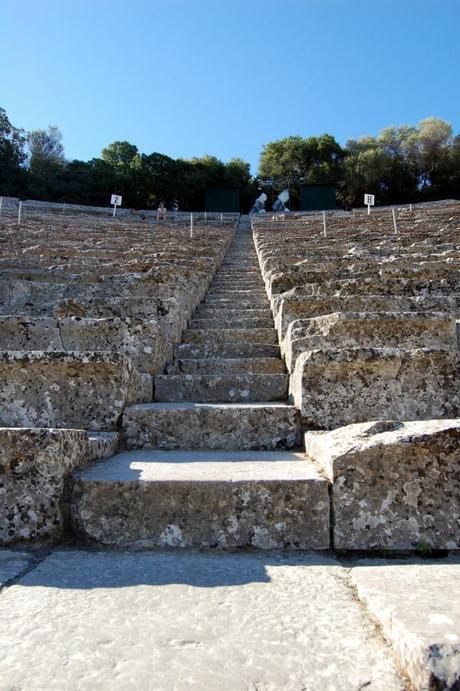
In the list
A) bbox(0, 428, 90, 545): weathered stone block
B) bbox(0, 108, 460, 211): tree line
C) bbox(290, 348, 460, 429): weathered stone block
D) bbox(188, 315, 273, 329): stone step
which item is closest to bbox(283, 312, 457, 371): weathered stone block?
bbox(290, 348, 460, 429): weathered stone block

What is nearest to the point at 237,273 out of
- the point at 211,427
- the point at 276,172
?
the point at 211,427

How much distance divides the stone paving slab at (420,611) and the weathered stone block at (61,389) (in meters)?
1.37

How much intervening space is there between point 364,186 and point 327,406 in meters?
42.5

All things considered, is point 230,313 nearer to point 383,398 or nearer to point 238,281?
point 238,281

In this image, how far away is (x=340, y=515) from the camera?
1.77m

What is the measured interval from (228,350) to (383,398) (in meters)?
1.62

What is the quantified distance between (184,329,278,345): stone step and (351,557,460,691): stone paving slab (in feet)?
8.52

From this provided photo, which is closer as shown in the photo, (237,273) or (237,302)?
(237,302)

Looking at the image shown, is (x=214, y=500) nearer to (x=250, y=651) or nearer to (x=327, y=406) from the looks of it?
(x=250, y=651)

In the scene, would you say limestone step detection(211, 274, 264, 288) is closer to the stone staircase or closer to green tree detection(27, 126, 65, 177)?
the stone staircase

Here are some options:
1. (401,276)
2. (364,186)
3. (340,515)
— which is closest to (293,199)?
(364,186)

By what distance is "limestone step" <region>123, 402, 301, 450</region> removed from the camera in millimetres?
2475

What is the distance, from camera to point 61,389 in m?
2.49

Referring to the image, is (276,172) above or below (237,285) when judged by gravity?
above
